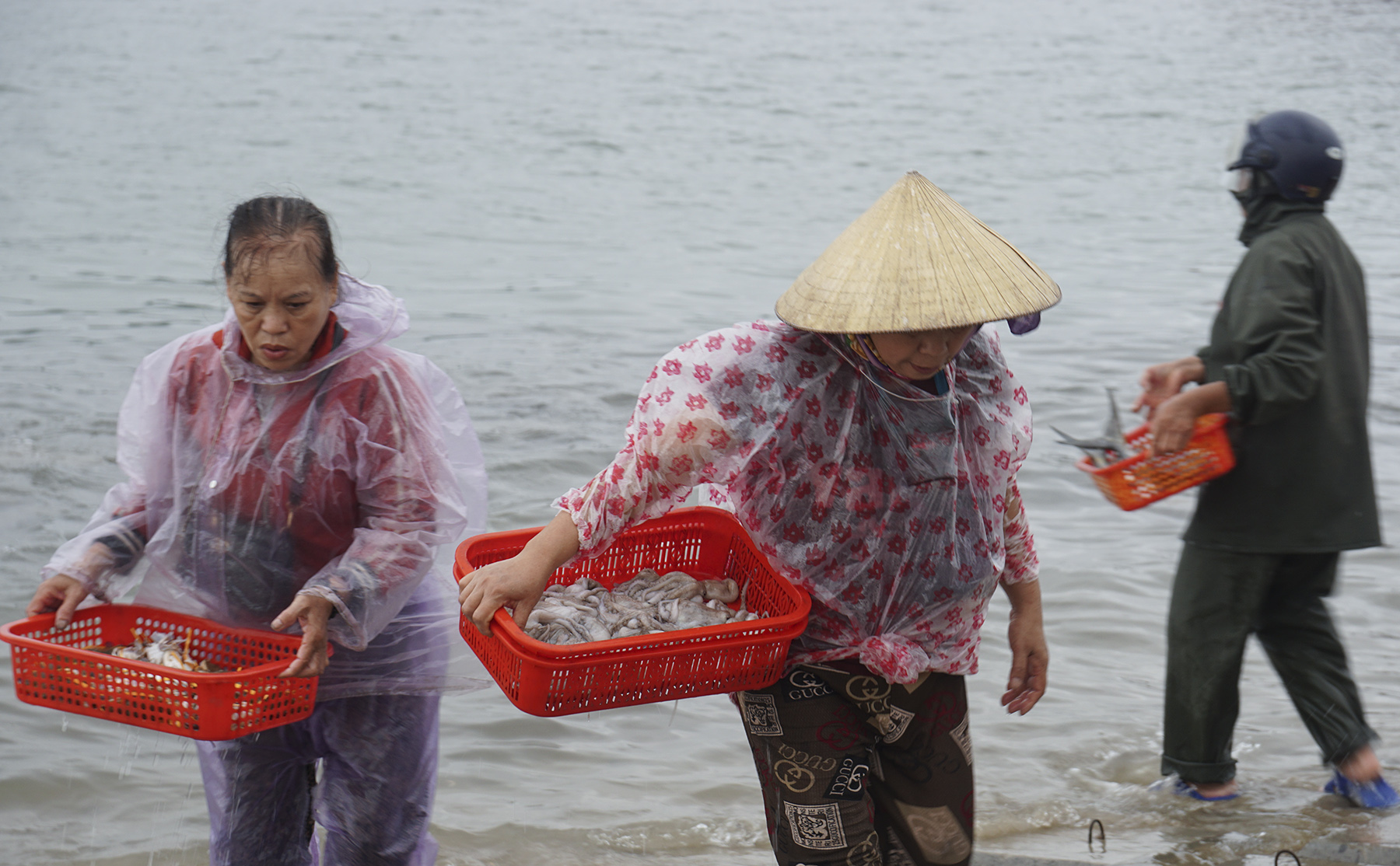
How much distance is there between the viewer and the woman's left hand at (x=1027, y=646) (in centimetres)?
299

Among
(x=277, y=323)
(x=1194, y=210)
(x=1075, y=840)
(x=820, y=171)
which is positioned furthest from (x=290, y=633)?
(x=820, y=171)

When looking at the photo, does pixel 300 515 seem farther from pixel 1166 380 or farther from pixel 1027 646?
pixel 1166 380

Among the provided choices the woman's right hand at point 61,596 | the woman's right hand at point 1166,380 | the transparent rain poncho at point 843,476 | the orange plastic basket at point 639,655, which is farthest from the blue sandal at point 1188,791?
the woman's right hand at point 61,596

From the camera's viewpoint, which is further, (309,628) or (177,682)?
(309,628)

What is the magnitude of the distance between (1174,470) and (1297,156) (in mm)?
907

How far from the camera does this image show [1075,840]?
4117 mm

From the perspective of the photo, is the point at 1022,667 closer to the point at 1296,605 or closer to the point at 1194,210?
the point at 1296,605

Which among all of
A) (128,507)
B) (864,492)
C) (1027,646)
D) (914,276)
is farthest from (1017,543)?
(128,507)

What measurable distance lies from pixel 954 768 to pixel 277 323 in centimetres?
162

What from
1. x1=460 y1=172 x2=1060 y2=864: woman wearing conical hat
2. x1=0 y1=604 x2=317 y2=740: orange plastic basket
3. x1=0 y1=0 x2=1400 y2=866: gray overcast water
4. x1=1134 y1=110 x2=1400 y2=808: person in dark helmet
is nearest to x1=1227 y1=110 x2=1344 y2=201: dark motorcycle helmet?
x1=1134 y1=110 x2=1400 y2=808: person in dark helmet

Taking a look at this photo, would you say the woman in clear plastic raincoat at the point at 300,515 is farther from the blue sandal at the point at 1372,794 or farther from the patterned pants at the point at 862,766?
the blue sandal at the point at 1372,794

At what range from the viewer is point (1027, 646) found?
9.82 ft

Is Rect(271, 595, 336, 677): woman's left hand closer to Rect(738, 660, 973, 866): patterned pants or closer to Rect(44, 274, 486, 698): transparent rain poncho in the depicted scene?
Rect(44, 274, 486, 698): transparent rain poncho

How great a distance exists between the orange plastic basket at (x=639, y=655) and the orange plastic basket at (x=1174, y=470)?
1161mm
